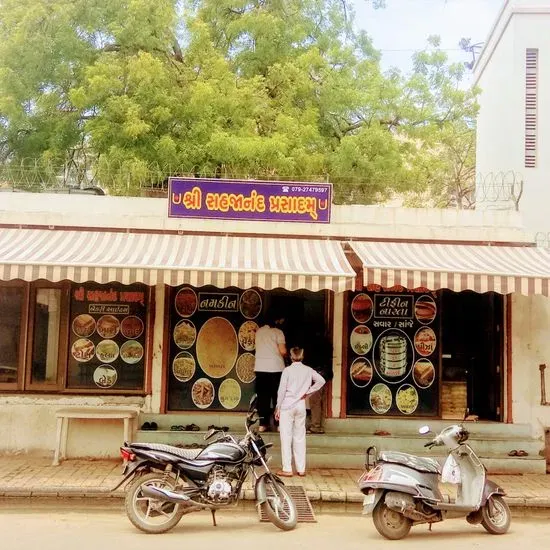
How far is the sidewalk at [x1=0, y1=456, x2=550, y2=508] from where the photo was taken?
305 inches

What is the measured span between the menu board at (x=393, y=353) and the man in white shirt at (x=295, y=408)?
5.34 feet

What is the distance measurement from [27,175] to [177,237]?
129 inches

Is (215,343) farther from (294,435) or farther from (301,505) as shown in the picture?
(301,505)

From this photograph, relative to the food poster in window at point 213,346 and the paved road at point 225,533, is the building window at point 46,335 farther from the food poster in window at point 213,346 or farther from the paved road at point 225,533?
the paved road at point 225,533

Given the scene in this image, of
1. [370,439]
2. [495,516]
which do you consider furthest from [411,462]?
[370,439]

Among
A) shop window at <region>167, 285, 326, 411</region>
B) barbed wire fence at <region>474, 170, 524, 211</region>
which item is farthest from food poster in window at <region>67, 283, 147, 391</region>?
barbed wire fence at <region>474, 170, 524, 211</region>

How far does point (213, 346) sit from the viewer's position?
10.2 m

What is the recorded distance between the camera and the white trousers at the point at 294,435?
8523 millimetres

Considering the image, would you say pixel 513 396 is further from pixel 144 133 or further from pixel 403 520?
pixel 144 133

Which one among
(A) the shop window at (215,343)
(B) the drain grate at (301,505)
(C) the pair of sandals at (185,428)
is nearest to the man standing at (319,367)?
(A) the shop window at (215,343)

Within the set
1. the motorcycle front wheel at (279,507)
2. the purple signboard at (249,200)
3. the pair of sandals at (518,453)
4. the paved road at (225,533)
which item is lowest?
the paved road at (225,533)

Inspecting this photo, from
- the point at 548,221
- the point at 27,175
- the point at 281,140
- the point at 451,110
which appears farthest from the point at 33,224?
the point at 451,110

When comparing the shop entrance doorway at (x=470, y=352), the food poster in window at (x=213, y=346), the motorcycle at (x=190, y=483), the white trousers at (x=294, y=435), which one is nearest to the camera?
the motorcycle at (x=190, y=483)

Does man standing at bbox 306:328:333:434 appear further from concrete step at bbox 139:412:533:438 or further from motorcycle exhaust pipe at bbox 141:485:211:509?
motorcycle exhaust pipe at bbox 141:485:211:509
